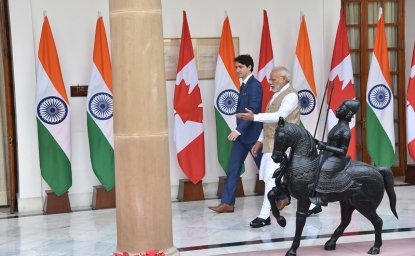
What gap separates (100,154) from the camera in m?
6.79

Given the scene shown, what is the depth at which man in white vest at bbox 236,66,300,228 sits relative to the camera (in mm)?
5340

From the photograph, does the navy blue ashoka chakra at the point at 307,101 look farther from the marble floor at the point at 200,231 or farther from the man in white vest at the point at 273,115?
the man in white vest at the point at 273,115

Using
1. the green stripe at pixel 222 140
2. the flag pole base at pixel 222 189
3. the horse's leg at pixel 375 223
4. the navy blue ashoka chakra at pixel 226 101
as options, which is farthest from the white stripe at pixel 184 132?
the horse's leg at pixel 375 223

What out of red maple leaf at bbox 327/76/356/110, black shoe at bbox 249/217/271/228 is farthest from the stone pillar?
red maple leaf at bbox 327/76/356/110

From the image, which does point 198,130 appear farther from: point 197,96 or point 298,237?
point 298,237

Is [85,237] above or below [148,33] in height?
below

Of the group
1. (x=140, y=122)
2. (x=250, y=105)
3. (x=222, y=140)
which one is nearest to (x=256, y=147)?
(x=250, y=105)

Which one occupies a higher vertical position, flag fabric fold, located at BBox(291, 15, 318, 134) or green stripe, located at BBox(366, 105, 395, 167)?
flag fabric fold, located at BBox(291, 15, 318, 134)

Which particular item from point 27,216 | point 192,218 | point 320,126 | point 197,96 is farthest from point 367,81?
point 27,216

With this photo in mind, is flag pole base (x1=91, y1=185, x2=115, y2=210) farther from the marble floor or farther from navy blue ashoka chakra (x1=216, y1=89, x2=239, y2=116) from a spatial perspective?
navy blue ashoka chakra (x1=216, y1=89, x2=239, y2=116)

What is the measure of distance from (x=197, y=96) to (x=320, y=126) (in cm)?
174

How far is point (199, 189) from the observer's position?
721 cm

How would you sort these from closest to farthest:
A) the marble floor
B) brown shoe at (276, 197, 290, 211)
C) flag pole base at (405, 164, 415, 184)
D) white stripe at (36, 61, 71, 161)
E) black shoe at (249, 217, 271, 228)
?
the marble floor < black shoe at (249, 217, 271, 228) < brown shoe at (276, 197, 290, 211) < white stripe at (36, 61, 71, 161) < flag pole base at (405, 164, 415, 184)

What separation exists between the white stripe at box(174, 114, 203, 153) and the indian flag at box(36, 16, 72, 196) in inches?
48.1
